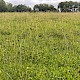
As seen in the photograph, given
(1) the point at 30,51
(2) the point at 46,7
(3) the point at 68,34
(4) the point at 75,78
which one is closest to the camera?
(4) the point at 75,78

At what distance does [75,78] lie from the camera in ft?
17.5

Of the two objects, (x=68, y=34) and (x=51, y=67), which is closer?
(x=51, y=67)


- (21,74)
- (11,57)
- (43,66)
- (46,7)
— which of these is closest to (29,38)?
(11,57)

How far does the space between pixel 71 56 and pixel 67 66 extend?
2.60 feet

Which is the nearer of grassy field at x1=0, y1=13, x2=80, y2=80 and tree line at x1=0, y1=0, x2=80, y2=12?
grassy field at x1=0, y1=13, x2=80, y2=80

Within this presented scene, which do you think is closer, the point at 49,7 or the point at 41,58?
the point at 41,58

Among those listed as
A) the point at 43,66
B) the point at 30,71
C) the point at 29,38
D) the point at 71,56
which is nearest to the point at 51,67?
the point at 43,66

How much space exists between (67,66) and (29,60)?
1.11 m

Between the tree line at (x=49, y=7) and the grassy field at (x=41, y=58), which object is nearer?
the grassy field at (x=41, y=58)

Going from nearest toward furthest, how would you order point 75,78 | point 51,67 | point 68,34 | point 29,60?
point 75,78 < point 51,67 < point 29,60 < point 68,34

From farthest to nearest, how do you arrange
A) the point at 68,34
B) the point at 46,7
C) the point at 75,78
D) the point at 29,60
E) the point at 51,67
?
the point at 46,7, the point at 68,34, the point at 29,60, the point at 51,67, the point at 75,78

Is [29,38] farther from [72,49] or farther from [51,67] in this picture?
[51,67]

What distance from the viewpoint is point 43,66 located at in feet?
19.8

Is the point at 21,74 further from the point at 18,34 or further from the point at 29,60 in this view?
the point at 18,34
